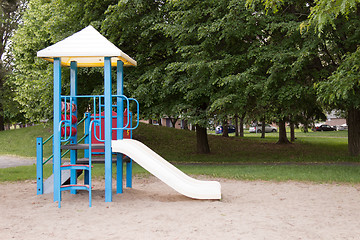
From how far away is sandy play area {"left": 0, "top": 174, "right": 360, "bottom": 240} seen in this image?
17.4 feet

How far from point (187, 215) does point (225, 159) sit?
10.9 meters

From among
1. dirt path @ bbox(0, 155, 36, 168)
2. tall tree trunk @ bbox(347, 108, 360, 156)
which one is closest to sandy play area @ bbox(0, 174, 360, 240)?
tall tree trunk @ bbox(347, 108, 360, 156)

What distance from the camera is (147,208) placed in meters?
6.99

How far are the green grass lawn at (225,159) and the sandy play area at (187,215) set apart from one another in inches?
91.1

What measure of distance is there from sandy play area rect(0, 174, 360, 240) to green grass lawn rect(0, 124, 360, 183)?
2315 millimetres

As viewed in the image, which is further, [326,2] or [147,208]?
[326,2]

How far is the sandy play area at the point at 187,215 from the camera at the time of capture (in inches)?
209

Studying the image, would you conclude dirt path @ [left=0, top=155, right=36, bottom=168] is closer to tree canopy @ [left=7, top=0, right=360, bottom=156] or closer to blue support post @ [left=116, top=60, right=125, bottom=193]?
tree canopy @ [left=7, top=0, right=360, bottom=156]

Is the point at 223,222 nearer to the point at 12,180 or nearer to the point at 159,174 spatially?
the point at 159,174

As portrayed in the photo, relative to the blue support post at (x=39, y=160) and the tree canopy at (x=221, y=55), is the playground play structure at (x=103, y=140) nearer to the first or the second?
the blue support post at (x=39, y=160)

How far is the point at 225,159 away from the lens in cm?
1708

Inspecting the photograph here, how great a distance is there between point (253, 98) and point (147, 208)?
26.6 feet

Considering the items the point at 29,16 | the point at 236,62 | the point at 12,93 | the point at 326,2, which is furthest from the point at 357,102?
the point at 12,93

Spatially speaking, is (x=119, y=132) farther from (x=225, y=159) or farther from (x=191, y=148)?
(x=191, y=148)
